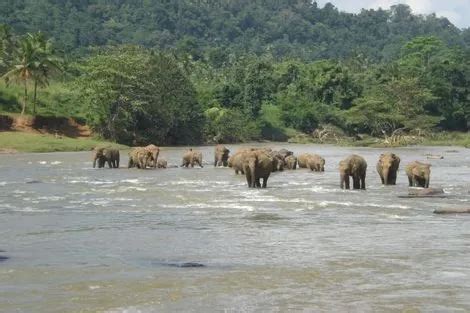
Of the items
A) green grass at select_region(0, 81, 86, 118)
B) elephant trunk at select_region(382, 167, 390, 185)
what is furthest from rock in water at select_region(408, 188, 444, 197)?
green grass at select_region(0, 81, 86, 118)

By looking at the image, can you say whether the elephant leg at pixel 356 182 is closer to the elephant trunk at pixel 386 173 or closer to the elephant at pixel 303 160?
the elephant trunk at pixel 386 173

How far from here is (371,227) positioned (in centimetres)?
1758

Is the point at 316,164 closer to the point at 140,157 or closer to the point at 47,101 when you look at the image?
the point at 140,157

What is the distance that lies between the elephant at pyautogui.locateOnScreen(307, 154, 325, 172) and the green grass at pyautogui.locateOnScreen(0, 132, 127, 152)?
26.1 m

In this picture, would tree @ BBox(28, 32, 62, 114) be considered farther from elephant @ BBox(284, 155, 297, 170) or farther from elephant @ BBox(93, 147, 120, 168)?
elephant @ BBox(284, 155, 297, 170)

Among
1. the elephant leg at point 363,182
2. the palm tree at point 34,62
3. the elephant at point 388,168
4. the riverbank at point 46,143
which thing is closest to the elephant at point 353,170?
the elephant leg at point 363,182

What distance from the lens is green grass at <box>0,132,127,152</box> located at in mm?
58219

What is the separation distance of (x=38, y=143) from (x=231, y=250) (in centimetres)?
4760

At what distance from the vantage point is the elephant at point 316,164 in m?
37.6

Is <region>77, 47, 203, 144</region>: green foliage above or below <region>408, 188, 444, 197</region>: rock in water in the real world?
above

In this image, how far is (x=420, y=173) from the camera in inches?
1086

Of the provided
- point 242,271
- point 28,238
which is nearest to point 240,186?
point 28,238

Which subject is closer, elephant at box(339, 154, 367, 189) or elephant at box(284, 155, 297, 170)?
elephant at box(339, 154, 367, 189)

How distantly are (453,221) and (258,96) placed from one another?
74.9 m
